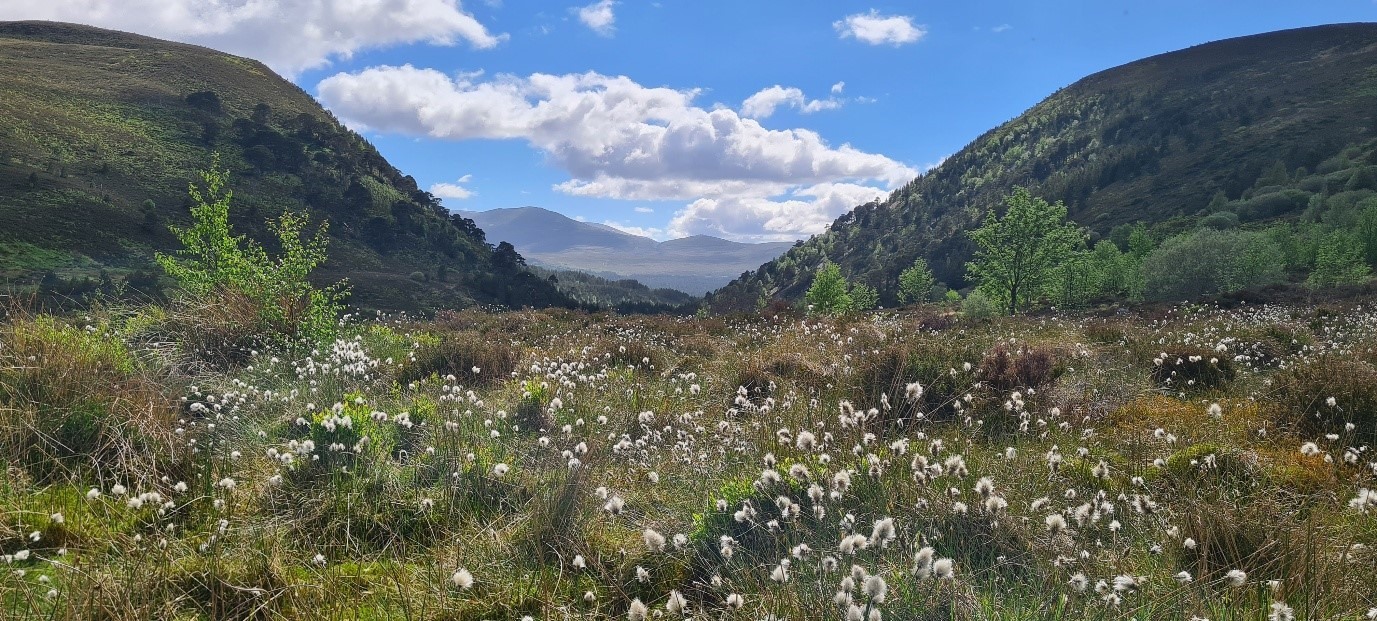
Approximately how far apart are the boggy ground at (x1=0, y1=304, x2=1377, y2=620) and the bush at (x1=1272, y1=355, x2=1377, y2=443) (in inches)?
1.3

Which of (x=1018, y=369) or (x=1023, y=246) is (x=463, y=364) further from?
(x=1023, y=246)

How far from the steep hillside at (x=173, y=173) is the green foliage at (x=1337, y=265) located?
2194 inches

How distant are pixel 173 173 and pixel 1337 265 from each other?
295ft

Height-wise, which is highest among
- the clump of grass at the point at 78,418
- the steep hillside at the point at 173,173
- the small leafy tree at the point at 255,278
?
the steep hillside at the point at 173,173

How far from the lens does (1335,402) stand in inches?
211

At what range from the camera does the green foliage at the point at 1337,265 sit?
38.3m

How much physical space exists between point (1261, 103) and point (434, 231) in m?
135

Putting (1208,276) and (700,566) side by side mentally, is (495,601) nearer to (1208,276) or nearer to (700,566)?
(700,566)

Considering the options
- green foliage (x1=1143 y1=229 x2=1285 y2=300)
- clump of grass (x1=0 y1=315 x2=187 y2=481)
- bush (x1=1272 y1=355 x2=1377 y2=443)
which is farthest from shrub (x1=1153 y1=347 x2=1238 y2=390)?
green foliage (x1=1143 y1=229 x2=1285 y2=300)

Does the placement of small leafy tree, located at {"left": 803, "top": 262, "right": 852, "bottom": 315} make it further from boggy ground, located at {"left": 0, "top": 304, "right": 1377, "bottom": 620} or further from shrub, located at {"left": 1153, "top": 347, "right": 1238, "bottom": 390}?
boggy ground, located at {"left": 0, "top": 304, "right": 1377, "bottom": 620}

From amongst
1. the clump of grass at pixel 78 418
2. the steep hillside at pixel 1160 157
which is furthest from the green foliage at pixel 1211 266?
the clump of grass at pixel 78 418

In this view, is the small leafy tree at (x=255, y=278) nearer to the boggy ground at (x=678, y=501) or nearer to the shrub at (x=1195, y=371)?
the boggy ground at (x=678, y=501)

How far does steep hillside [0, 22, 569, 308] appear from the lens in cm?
4547

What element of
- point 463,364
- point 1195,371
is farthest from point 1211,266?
point 463,364
